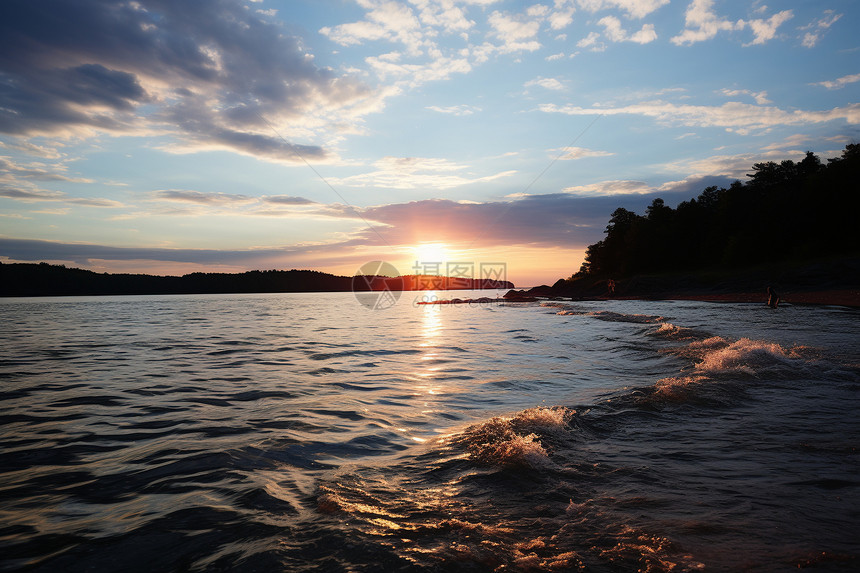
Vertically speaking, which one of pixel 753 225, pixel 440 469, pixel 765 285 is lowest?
pixel 440 469

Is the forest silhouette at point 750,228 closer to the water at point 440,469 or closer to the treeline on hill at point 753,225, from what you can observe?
the treeline on hill at point 753,225

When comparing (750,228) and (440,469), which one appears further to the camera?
(750,228)

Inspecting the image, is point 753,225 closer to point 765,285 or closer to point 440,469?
point 765,285

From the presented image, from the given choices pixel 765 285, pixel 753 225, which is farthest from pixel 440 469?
pixel 753 225

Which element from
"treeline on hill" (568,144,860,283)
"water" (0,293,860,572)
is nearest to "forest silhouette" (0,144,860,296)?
"treeline on hill" (568,144,860,283)

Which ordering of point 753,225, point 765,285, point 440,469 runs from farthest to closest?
point 753,225 < point 765,285 < point 440,469

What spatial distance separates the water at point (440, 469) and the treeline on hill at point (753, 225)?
7788 cm

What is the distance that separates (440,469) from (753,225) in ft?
324

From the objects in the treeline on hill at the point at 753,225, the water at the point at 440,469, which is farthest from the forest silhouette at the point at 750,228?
the water at the point at 440,469

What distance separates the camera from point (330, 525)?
437cm

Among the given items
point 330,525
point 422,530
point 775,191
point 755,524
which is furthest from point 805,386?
point 775,191

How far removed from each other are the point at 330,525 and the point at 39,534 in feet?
9.56

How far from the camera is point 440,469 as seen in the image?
19.5ft

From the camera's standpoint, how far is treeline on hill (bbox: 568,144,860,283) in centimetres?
6988
